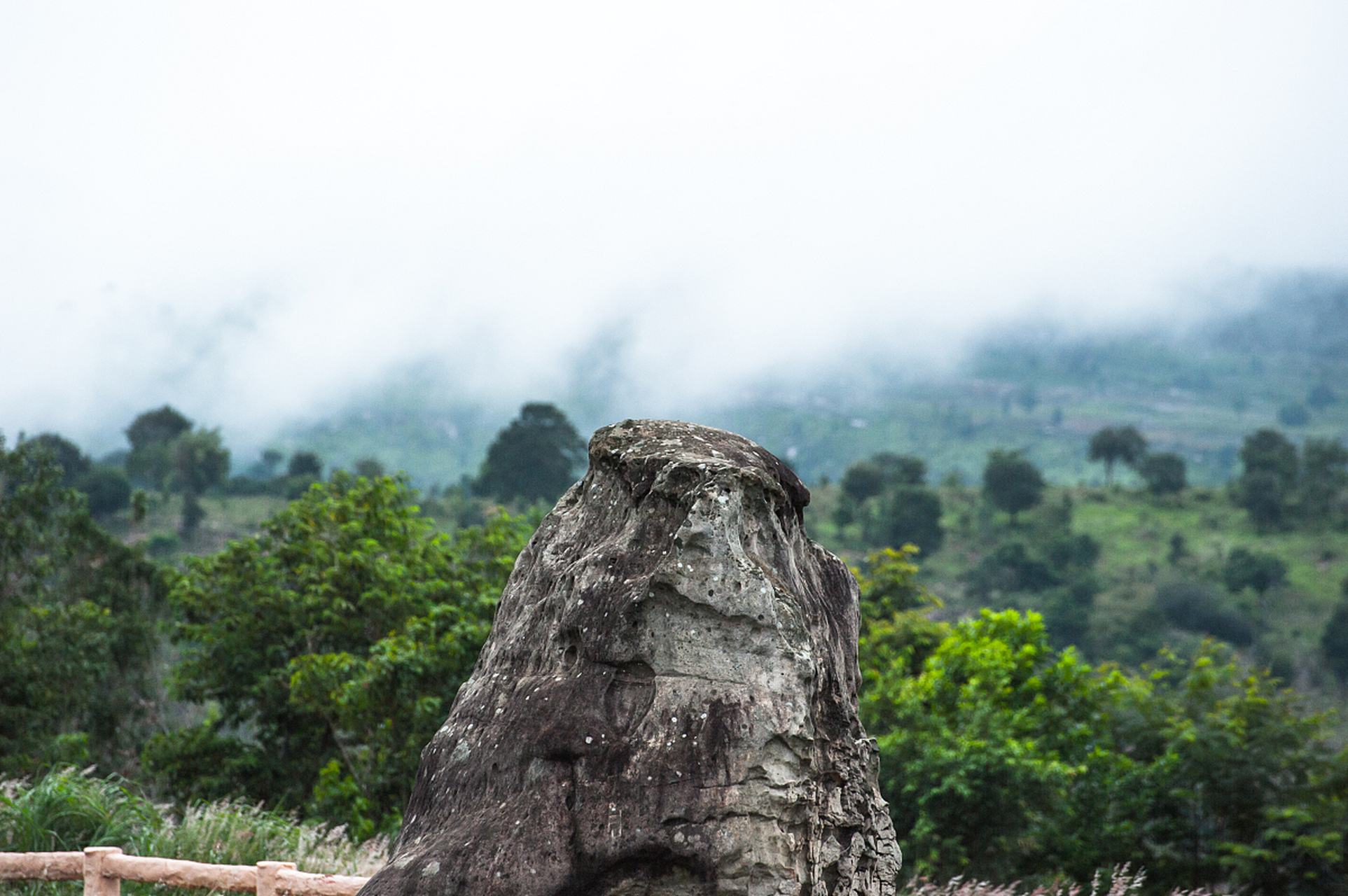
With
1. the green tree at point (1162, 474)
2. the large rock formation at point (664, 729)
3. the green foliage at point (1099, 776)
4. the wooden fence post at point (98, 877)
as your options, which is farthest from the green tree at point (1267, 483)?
the wooden fence post at point (98, 877)

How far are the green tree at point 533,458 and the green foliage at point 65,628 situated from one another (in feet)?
167

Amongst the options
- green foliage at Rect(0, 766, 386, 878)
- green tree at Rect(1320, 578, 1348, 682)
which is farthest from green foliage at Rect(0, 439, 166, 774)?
green tree at Rect(1320, 578, 1348, 682)

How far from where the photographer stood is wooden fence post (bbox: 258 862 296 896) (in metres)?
7.29

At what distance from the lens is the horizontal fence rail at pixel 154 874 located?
7.25 metres

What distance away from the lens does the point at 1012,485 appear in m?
87.4

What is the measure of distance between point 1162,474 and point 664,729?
96250 mm

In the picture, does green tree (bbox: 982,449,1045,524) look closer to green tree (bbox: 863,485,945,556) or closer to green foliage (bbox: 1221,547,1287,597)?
green tree (bbox: 863,485,945,556)

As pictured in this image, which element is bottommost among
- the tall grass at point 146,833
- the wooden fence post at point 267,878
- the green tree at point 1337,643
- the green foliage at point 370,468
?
the green tree at point 1337,643

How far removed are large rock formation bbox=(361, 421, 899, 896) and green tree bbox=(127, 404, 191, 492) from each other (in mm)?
79667

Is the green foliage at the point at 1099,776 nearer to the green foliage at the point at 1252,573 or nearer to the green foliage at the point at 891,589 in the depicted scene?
the green foliage at the point at 891,589

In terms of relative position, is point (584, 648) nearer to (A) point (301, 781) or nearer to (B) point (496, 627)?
(B) point (496, 627)

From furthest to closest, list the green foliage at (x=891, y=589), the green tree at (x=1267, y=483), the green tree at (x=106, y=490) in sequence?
the green tree at (x=1267, y=483)
the green tree at (x=106, y=490)
the green foliage at (x=891, y=589)

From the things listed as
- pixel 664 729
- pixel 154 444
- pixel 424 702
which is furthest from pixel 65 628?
pixel 154 444

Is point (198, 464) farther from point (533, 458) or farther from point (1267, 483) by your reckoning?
point (1267, 483)
